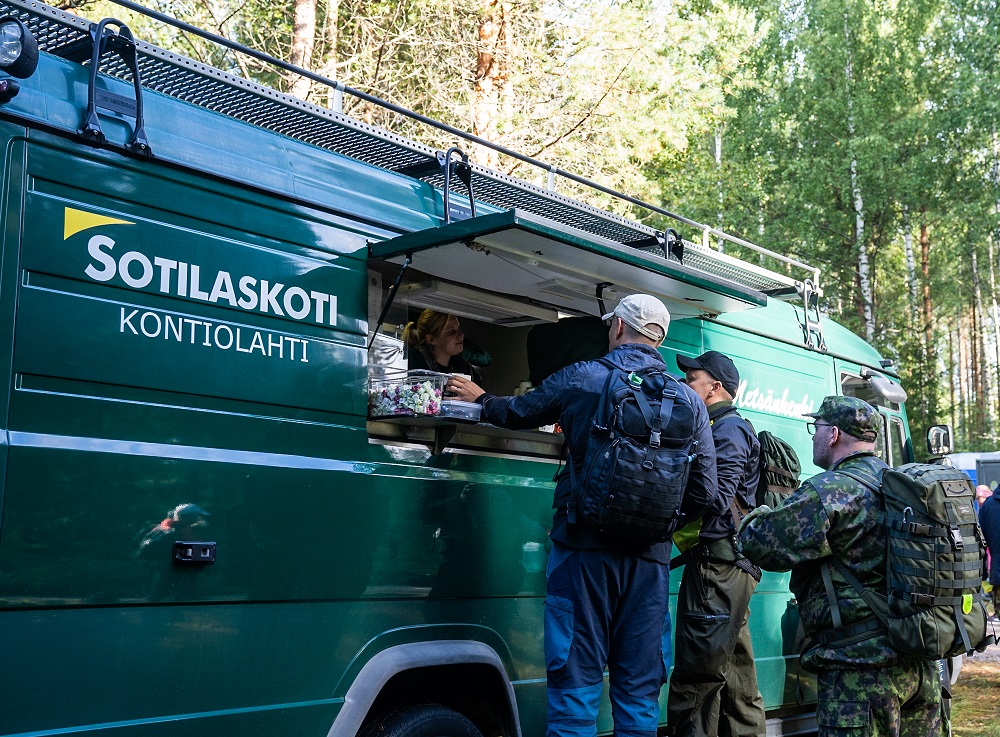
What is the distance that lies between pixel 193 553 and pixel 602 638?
1610 millimetres

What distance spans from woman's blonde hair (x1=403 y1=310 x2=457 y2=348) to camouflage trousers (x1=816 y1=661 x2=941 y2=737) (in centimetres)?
235

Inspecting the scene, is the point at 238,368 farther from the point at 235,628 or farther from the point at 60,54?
the point at 60,54

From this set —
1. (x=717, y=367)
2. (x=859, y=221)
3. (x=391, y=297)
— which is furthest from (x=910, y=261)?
(x=391, y=297)

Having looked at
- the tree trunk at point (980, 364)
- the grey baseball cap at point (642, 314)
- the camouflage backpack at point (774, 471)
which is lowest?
the camouflage backpack at point (774, 471)

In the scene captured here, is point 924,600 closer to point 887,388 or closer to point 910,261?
point 887,388

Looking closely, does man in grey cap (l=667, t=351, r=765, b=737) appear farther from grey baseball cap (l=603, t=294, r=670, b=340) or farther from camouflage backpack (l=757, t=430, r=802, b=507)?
grey baseball cap (l=603, t=294, r=670, b=340)

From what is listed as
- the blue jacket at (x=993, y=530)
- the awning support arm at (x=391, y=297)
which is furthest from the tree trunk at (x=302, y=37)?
the blue jacket at (x=993, y=530)

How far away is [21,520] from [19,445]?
0.21 metres

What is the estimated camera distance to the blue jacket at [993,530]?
9.36 meters

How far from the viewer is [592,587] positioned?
3818 millimetres

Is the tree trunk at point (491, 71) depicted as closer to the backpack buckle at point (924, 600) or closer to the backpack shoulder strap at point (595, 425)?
the backpack shoulder strap at point (595, 425)

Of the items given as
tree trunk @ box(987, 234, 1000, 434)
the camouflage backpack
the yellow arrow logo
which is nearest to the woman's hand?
the yellow arrow logo

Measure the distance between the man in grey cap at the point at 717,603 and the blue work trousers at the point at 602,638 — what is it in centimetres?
102

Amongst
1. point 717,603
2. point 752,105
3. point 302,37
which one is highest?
point 752,105
